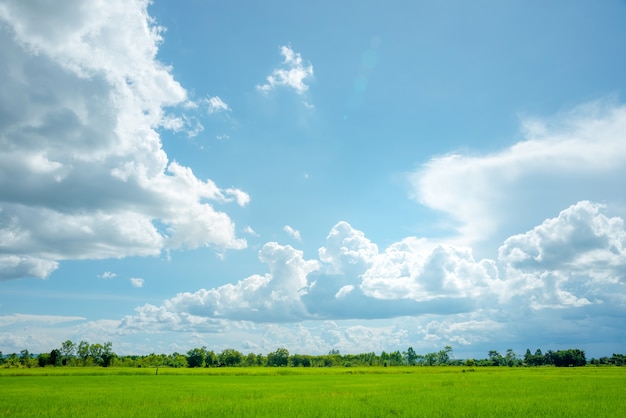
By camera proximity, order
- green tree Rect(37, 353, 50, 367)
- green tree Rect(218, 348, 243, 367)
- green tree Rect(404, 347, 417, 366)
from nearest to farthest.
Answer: green tree Rect(37, 353, 50, 367) < green tree Rect(218, 348, 243, 367) < green tree Rect(404, 347, 417, 366)

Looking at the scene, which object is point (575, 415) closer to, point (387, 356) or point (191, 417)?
point (191, 417)

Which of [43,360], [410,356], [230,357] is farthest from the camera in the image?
[410,356]

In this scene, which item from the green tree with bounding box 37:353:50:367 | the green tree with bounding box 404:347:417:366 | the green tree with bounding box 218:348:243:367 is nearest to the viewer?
the green tree with bounding box 37:353:50:367

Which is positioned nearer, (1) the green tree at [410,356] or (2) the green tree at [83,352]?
(2) the green tree at [83,352]

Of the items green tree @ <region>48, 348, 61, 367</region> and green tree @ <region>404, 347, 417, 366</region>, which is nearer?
green tree @ <region>48, 348, 61, 367</region>

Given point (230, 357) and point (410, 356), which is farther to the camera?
point (410, 356)

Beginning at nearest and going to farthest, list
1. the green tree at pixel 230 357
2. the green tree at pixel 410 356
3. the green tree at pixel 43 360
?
the green tree at pixel 43 360, the green tree at pixel 230 357, the green tree at pixel 410 356

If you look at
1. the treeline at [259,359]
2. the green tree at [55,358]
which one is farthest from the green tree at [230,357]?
the green tree at [55,358]

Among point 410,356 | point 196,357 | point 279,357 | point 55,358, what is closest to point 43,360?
point 55,358

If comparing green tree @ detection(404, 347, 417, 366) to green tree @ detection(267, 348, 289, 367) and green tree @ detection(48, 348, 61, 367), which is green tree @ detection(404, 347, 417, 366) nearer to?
green tree @ detection(267, 348, 289, 367)

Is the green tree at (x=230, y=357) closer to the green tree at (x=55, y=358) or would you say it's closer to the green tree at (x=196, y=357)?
the green tree at (x=196, y=357)

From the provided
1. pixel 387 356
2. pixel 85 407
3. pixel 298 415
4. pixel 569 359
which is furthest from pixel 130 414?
pixel 387 356

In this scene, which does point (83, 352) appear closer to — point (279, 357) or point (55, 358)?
point (55, 358)

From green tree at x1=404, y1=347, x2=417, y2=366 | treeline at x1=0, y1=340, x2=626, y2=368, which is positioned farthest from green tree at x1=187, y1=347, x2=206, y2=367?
green tree at x1=404, y1=347, x2=417, y2=366
